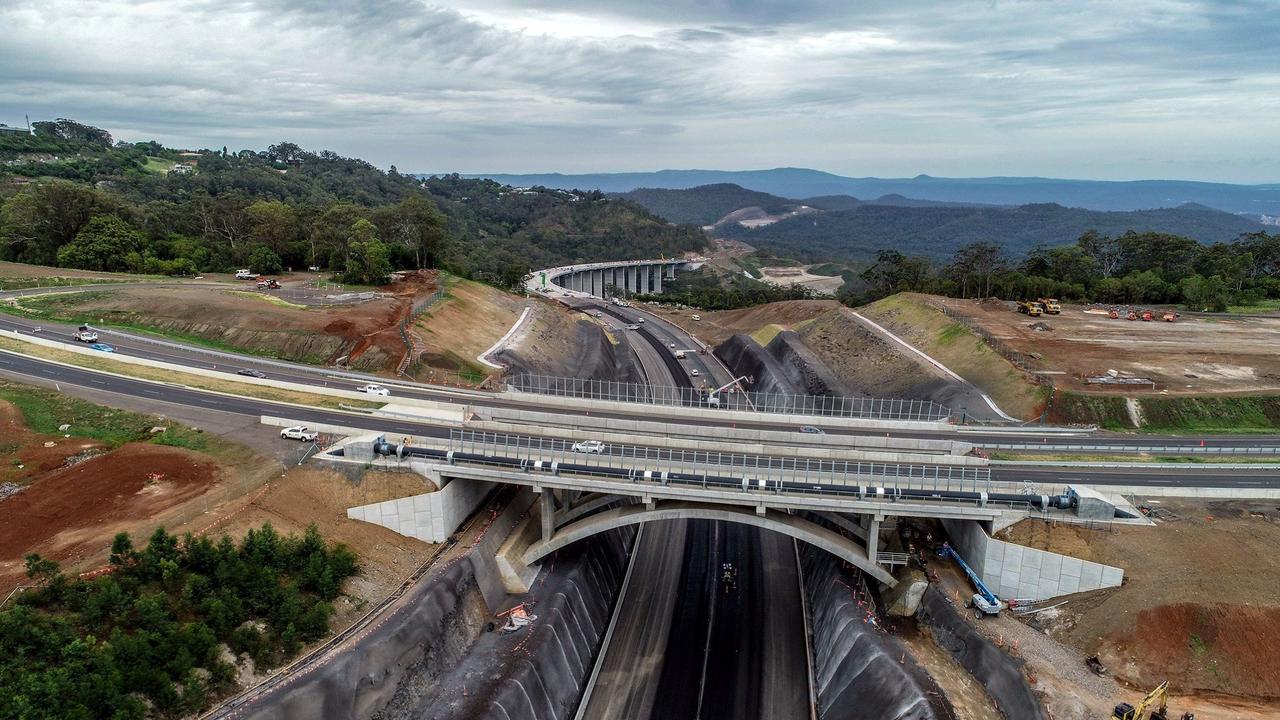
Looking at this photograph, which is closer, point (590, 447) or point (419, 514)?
point (419, 514)

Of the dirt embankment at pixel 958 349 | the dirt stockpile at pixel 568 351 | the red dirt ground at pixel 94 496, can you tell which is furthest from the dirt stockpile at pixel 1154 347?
the red dirt ground at pixel 94 496

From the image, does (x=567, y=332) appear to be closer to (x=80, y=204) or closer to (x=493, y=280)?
(x=493, y=280)

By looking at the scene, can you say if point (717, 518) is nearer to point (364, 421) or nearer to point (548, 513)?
point (548, 513)

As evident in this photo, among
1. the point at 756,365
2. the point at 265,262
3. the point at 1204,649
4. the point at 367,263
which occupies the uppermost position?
the point at 367,263

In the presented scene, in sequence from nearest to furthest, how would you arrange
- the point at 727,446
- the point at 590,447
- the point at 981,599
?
the point at 981,599 < the point at 590,447 < the point at 727,446

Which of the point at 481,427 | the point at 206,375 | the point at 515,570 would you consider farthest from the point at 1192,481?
the point at 206,375

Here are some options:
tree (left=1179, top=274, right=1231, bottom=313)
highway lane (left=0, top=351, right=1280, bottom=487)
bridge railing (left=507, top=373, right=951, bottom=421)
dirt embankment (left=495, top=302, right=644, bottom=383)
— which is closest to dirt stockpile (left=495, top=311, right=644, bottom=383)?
dirt embankment (left=495, top=302, right=644, bottom=383)

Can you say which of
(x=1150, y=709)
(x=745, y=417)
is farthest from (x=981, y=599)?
(x=745, y=417)

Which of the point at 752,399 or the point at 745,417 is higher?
the point at 745,417
